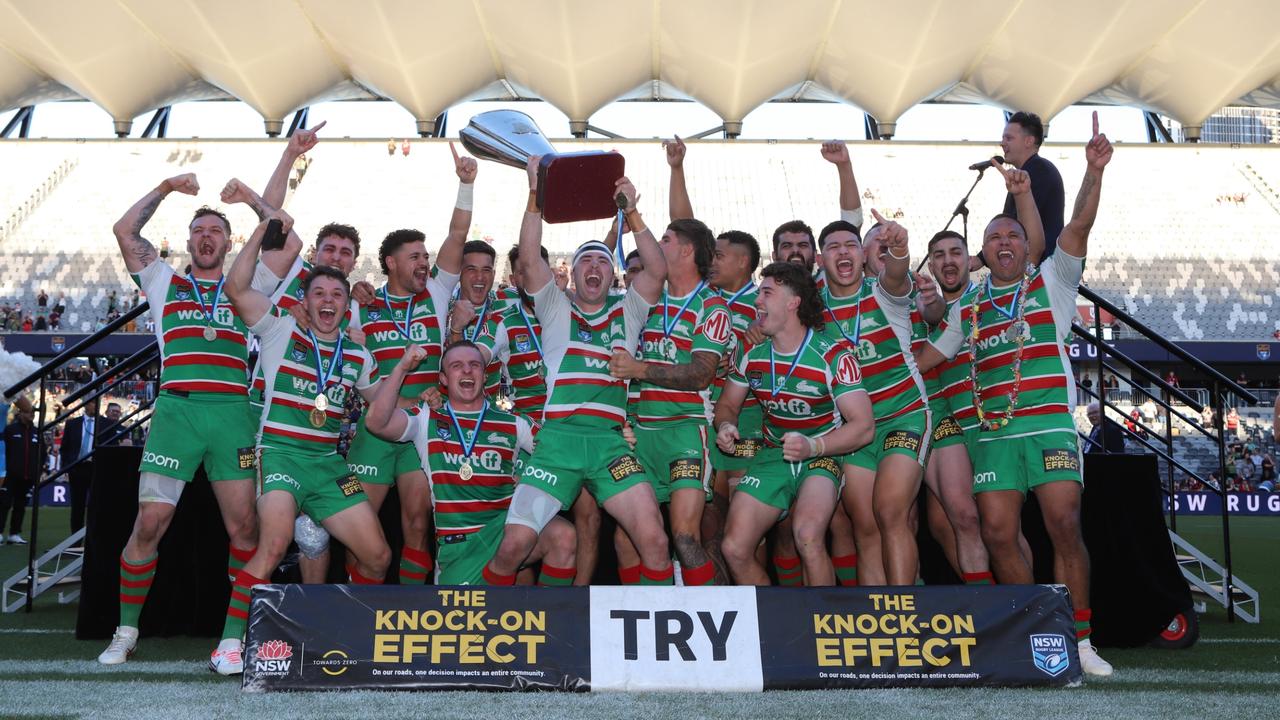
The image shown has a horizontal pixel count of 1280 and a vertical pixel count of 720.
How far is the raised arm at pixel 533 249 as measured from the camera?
5.58 meters

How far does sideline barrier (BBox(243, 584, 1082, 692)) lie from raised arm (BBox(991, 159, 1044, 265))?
1.97 m

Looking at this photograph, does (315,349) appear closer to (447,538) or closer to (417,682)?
(447,538)

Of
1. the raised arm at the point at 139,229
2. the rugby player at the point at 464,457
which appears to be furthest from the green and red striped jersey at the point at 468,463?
the raised arm at the point at 139,229

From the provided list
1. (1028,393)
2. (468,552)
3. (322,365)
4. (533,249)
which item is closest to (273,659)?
(468,552)

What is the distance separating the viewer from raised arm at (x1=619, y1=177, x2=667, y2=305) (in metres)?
5.45

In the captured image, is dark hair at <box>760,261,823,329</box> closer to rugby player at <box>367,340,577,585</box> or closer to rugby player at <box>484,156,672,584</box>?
rugby player at <box>484,156,672,584</box>

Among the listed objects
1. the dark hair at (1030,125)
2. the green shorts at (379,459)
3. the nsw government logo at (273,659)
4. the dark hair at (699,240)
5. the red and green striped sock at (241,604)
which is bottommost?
the nsw government logo at (273,659)

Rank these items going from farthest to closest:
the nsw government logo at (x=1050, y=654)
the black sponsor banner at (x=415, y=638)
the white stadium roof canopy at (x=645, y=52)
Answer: the white stadium roof canopy at (x=645, y=52)
the nsw government logo at (x=1050, y=654)
the black sponsor banner at (x=415, y=638)

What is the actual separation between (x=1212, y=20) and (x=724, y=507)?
3737cm

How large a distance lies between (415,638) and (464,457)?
137 centimetres

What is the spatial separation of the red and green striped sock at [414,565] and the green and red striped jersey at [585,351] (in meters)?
1.20

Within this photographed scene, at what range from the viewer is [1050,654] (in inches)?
180

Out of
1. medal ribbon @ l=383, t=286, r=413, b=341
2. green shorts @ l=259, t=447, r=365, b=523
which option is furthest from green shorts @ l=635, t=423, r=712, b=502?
medal ribbon @ l=383, t=286, r=413, b=341

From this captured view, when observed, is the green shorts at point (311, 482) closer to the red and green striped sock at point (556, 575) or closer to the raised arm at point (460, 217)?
the red and green striped sock at point (556, 575)
